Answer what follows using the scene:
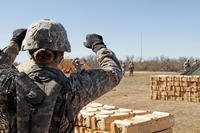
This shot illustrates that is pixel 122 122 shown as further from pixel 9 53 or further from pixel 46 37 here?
pixel 46 37

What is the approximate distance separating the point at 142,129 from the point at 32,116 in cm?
374

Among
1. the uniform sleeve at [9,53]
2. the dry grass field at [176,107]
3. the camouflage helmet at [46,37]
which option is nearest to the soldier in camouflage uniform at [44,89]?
the camouflage helmet at [46,37]

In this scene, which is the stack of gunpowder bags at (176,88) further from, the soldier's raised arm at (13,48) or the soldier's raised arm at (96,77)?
the soldier's raised arm at (13,48)

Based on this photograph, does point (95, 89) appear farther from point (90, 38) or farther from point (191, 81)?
point (191, 81)

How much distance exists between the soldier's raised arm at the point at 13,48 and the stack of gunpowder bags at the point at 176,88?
14.2 meters

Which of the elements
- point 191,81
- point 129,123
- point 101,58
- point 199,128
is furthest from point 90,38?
point 191,81

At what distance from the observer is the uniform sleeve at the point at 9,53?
237 cm

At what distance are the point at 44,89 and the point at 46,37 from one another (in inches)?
11.1

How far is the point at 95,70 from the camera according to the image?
2.31 metres

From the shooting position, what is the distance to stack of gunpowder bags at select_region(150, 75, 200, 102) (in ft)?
52.9

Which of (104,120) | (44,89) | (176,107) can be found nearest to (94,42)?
(44,89)

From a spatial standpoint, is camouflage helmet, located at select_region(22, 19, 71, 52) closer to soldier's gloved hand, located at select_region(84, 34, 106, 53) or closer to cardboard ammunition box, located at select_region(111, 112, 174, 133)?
soldier's gloved hand, located at select_region(84, 34, 106, 53)

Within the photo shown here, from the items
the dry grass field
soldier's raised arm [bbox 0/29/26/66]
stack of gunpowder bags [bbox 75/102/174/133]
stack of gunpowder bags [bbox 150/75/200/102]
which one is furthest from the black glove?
stack of gunpowder bags [bbox 150/75/200/102]

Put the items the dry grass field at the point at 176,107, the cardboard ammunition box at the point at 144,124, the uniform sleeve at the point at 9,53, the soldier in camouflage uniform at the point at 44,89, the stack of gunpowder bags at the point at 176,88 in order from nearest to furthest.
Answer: the soldier in camouflage uniform at the point at 44,89, the uniform sleeve at the point at 9,53, the cardboard ammunition box at the point at 144,124, the dry grass field at the point at 176,107, the stack of gunpowder bags at the point at 176,88
